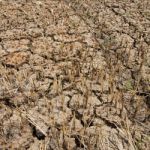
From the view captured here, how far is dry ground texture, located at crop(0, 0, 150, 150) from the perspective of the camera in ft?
5.62

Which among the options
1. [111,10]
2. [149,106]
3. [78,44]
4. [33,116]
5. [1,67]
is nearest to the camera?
[33,116]

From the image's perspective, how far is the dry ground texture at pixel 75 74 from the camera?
171cm

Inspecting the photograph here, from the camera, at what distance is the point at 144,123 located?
1814mm

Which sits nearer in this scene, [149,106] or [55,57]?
[149,106]

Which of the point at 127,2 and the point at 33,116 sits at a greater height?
the point at 127,2

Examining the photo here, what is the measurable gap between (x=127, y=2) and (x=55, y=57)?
0.88 meters

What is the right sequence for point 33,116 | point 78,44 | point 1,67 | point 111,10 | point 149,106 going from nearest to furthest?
1. point 33,116
2. point 149,106
3. point 1,67
4. point 78,44
5. point 111,10

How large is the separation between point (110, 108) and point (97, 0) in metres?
1.11

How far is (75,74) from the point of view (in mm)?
2023

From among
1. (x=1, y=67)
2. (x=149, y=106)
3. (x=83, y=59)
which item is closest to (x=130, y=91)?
(x=149, y=106)

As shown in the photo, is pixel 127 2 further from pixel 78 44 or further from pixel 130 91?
pixel 130 91

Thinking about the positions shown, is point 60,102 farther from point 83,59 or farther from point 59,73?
point 83,59

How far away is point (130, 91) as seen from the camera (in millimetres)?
1967

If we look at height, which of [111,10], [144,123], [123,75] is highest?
[111,10]
